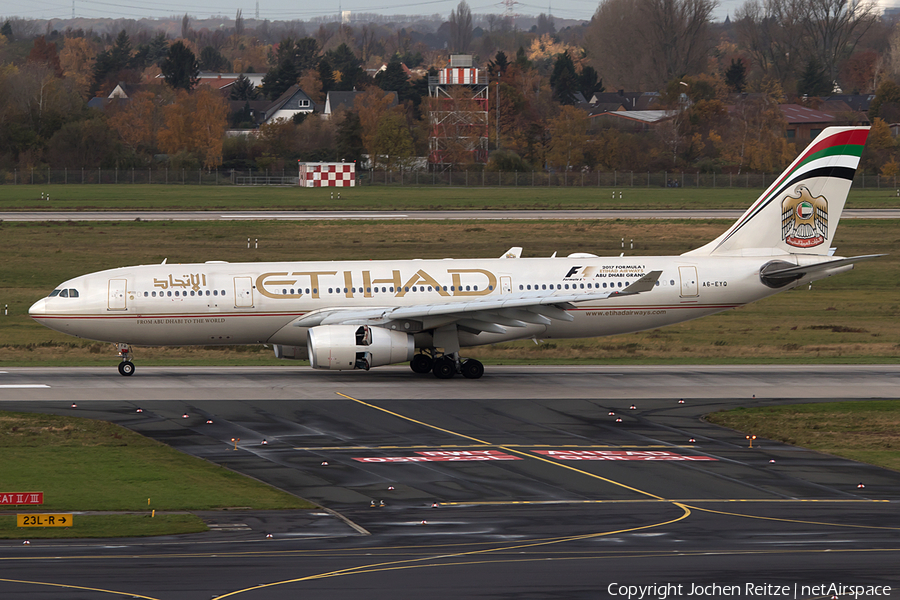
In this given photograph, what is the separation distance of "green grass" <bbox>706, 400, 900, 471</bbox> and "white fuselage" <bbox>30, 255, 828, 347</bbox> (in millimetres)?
8345

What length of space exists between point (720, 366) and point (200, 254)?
132 feet

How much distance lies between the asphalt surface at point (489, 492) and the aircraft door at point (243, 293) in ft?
9.24

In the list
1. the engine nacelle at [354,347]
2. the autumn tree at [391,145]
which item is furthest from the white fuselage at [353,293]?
the autumn tree at [391,145]

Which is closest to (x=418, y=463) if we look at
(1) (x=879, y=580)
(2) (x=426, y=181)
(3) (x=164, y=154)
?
(1) (x=879, y=580)

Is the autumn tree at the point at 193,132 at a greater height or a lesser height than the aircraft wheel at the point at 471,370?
greater

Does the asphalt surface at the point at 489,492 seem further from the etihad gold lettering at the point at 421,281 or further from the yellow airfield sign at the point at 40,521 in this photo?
the etihad gold lettering at the point at 421,281

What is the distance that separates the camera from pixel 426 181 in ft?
453

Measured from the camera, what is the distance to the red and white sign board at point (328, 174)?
13125cm

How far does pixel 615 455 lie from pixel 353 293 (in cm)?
1502

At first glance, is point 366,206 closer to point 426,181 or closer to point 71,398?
point 426,181

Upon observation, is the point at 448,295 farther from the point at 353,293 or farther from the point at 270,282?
the point at 270,282

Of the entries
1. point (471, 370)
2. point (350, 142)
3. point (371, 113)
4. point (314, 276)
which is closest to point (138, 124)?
point (371, 113)

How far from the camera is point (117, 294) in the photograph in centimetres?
3934

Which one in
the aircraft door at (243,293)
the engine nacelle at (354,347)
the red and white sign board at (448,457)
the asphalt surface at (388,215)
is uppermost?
the asphalt surface at (388,215)
